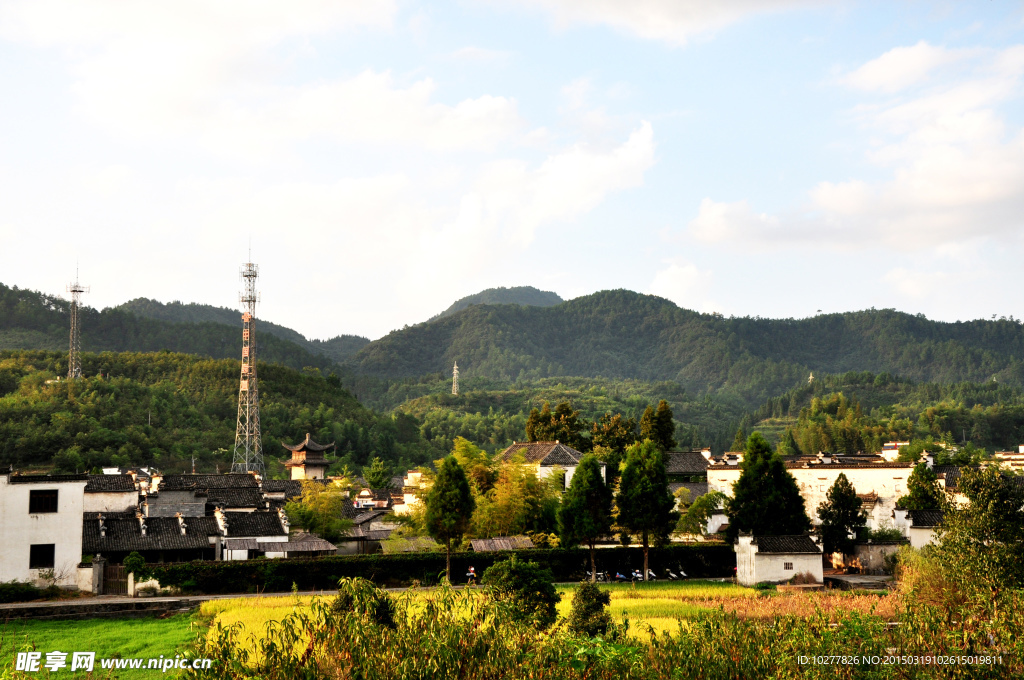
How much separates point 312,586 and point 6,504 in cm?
1104

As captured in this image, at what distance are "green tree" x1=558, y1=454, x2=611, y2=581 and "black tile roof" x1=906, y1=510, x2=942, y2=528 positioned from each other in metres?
13.0

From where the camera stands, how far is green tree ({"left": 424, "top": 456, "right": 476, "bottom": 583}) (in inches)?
1411

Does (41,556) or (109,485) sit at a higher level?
(109,485)

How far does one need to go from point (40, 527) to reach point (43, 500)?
96cm

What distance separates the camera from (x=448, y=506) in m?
36.0

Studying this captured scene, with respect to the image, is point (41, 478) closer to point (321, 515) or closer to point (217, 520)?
point (217, 520)

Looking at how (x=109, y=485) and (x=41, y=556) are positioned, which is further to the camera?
(x=109, y=485)

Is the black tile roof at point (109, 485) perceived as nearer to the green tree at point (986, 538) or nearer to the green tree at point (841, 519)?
the green tree at point (841, 519)

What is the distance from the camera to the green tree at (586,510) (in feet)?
123

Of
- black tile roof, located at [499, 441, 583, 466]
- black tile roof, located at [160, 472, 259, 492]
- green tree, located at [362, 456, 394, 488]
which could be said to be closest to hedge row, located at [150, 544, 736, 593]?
black tile roof, located at [499, 441, 583, 466]

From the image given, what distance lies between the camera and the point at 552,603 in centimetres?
2261

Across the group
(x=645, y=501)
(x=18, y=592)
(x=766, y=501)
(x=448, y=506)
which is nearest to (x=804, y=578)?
(x=766, y=501)

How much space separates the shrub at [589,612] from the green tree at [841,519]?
71.9 feet

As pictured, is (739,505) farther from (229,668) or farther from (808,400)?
(808,400)
